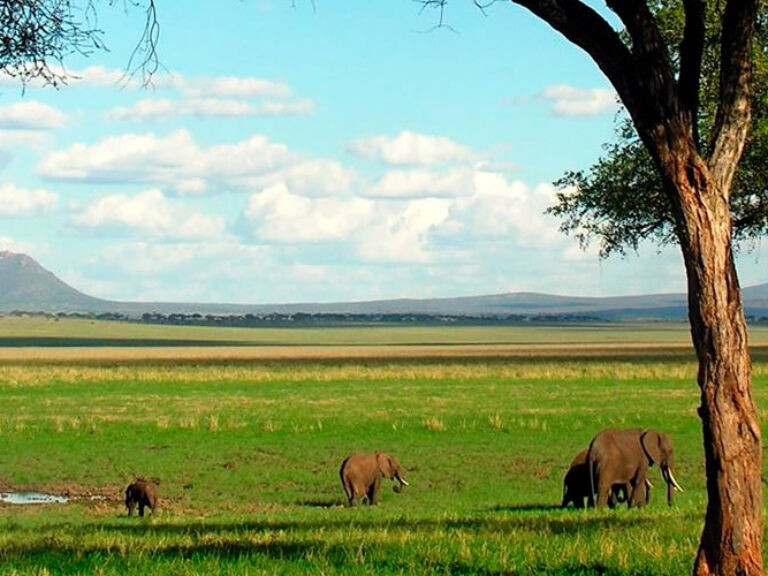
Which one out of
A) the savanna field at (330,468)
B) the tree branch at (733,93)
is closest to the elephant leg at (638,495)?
the savanna field at (330,468)

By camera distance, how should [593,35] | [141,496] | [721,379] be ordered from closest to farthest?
[721,379], [593,35], [141,496]

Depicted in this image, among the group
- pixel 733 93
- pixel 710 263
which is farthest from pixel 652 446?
pixel 710 263

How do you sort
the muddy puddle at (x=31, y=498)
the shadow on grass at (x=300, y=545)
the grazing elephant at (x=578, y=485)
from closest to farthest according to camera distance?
the shadow on grass at (x=300, y=545) → the grazing elephant at (x=578, y=485) → the muddy puddle at (x=31, y=498)

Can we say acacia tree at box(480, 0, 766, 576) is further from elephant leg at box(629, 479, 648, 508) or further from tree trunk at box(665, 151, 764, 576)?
elephant leg at box(629, 479, 648, 508)

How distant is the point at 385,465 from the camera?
23.2 m

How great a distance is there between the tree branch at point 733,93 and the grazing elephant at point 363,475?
13.9m

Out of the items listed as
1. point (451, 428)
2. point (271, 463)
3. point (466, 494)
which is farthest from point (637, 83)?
point (451, 428)

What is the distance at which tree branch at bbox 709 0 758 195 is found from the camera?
9.45 metres

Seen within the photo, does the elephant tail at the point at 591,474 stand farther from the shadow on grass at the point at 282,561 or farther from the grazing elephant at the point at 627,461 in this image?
the shadow on grass at the point at 282,561

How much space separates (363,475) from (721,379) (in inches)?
560

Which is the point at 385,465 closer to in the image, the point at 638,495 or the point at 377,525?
the point at 638,495

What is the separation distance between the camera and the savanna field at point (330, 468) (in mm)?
10922

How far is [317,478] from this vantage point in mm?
26750

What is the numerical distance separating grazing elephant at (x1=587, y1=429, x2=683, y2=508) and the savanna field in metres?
0.68
